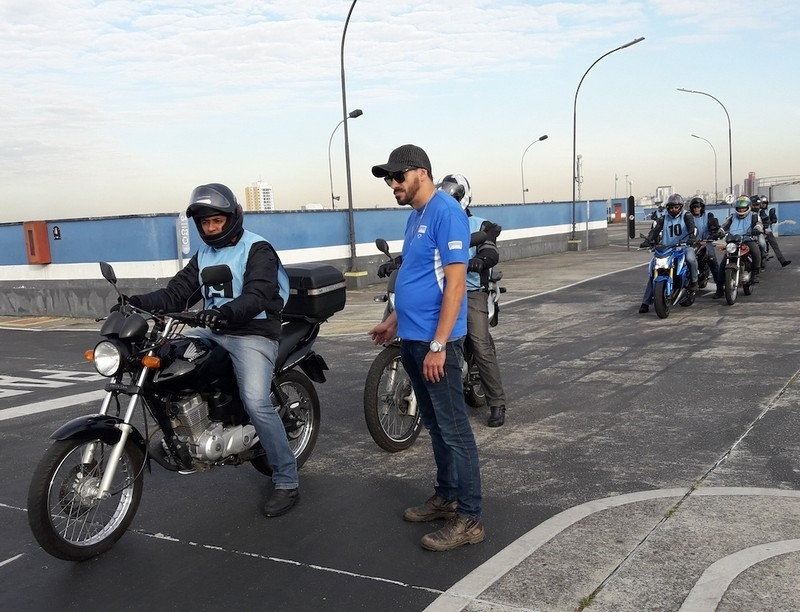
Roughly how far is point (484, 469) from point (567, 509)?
89cm

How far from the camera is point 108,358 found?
12.3 feet

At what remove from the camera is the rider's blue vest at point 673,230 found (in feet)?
37.9

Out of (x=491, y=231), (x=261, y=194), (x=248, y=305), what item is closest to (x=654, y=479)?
(x=491, y=231)

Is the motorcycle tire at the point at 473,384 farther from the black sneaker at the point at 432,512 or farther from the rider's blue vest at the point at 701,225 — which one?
the rider's blue vest at the point at 701,225

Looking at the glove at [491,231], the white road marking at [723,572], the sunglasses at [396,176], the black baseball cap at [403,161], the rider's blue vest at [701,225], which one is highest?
the black baseball cap at [403,161]

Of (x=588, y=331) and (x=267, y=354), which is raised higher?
(x=267, y=354)

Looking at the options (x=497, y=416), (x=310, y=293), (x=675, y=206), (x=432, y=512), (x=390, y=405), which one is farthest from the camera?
(x=675, y=206)

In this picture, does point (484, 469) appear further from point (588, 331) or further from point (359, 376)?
point (588, 331)

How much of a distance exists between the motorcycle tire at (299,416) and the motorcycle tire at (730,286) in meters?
8.99

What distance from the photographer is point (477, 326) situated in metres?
6.07

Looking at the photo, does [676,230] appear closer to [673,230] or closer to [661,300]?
[673,230]

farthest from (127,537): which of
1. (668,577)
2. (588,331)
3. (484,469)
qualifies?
(588,331)

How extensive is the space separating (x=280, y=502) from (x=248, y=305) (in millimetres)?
1169

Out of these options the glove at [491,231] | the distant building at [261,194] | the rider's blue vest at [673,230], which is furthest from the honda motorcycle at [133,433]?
the distant building at [261,194]
